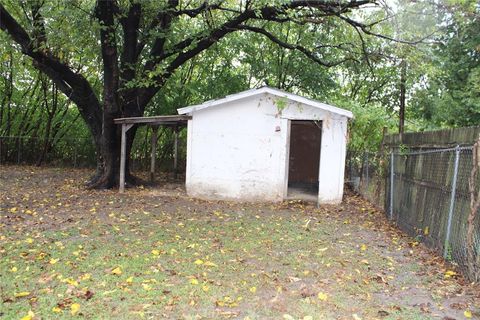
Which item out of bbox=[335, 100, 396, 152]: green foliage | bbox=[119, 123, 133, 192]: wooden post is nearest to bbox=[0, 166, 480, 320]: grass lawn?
bbox=[119, 123, 133, 192]: wooden post

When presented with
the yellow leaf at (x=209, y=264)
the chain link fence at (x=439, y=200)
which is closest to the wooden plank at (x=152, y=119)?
the chain link fence at (x=439, y=200)

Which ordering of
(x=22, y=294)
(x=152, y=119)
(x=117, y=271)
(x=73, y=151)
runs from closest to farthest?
(x=22, y=294) < (x=117, y=271) < (x=152, y=119) < (x=73, y=151)

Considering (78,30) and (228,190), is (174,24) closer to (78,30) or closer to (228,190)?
(78,30)

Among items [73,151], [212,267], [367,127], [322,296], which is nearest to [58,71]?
[73,151]

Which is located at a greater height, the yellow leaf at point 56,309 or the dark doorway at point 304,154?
the dark doorway at point 304,154

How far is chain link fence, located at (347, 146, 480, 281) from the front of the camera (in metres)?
4.89

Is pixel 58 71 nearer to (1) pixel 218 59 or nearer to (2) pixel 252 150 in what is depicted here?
(2) pixel 252 150

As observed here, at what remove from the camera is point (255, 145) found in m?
11.0

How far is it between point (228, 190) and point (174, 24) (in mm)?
5639

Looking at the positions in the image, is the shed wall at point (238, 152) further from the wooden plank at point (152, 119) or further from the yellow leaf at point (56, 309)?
the yellow leaf at point (56, 309)

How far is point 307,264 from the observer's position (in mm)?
5453

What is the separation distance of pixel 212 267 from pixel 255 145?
607cm

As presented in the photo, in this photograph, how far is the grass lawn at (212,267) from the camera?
13.0 feet

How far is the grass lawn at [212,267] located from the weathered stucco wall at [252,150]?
5.93ft
